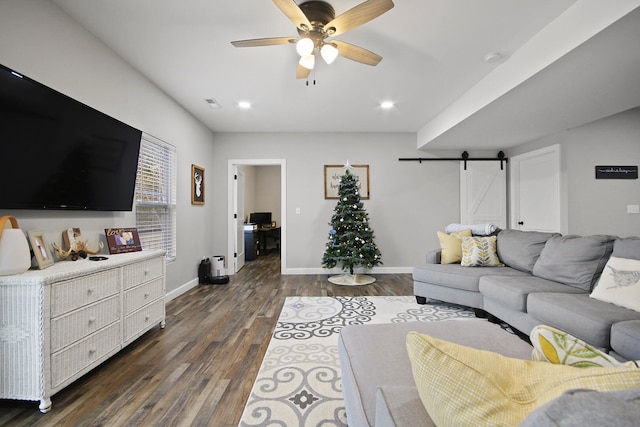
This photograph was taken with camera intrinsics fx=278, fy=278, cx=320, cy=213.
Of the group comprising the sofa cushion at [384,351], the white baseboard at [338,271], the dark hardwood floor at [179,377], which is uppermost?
the sofa cushion at [384,351]

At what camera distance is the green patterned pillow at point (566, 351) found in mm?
688

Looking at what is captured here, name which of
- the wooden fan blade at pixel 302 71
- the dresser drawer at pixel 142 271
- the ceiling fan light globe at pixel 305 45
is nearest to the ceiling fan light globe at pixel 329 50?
the ceiling fan light globe at pixel 305 45

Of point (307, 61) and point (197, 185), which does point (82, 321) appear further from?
point (197, 185)

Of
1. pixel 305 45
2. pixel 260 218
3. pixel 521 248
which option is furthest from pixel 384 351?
pixel 260 218

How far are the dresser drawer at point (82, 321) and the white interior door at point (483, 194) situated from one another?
531 centimetres

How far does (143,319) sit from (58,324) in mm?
835

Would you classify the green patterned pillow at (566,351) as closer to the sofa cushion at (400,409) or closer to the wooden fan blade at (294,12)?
the sofa cushion at (400,409)

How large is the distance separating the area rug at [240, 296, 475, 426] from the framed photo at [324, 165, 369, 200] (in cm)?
212

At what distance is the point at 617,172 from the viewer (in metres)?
4.00

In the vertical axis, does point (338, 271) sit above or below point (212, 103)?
below

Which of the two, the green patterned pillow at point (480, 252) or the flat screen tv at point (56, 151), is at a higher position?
A: the flat screen tv at point (56, 151)

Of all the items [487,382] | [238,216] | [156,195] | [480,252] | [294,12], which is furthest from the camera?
[238,216]

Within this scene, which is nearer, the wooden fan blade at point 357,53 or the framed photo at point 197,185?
the wooden fan blade at point 357,53

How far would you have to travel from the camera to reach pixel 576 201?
4.10 m
